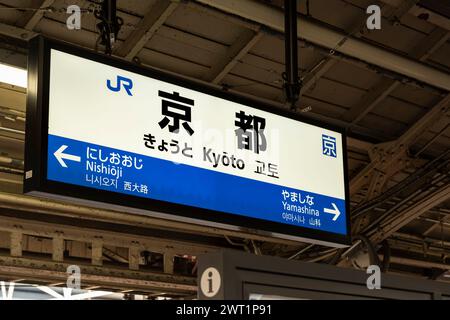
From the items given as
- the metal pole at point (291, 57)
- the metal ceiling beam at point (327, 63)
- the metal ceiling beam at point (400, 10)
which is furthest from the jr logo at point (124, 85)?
the metal ceiling beam at point (400, 10)

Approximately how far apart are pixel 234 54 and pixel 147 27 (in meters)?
0.78

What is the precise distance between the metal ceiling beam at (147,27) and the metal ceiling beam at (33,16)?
2.25 ft

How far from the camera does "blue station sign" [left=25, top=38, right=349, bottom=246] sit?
11.4ft

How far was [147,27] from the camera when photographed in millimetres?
5363

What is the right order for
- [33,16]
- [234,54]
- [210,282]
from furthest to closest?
[234,54] < [33,16] < [210,282]

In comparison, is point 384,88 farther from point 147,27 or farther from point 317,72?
point 147,27

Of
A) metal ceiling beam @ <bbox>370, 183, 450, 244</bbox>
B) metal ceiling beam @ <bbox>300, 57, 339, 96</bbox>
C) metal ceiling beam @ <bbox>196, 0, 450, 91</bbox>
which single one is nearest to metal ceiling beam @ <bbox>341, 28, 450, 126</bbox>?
metal ceiling beam @ <bbox>196, 0, 450, 91</bbox>

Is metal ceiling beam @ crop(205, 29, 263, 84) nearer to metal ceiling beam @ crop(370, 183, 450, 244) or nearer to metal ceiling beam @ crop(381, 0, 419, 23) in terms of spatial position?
metal ceiling beam @ crop(381, 0, 419, 23)

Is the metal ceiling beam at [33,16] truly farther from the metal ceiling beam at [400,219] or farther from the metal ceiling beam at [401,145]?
the metal ceiling beam at [400,219]

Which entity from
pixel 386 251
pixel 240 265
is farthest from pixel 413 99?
pixel 240 265

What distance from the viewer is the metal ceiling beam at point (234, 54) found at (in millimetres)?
5715

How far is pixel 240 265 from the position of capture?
2.16m

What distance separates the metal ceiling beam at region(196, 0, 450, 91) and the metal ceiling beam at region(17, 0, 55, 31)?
983mm

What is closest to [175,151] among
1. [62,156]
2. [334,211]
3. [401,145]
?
[62,156]
